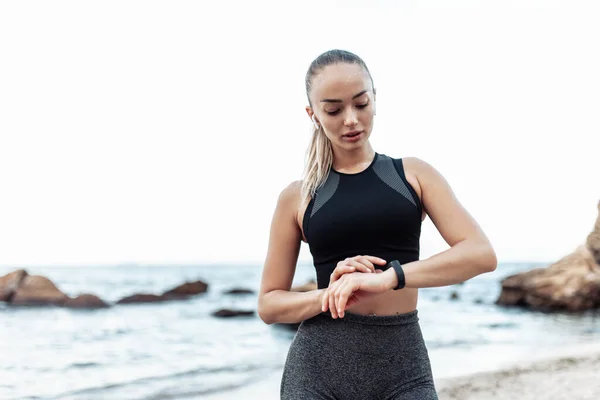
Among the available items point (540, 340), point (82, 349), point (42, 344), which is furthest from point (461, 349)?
point (42, 344)

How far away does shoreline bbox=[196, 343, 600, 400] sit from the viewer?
6.60 meters

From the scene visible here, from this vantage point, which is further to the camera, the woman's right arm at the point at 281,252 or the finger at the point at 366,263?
the woman's right arm at the point at 281,252

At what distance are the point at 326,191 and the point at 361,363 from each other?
592mm

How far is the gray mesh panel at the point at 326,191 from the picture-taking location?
2168mm

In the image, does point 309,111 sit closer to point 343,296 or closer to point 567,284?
point 343,296

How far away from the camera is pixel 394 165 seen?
7.11 feet

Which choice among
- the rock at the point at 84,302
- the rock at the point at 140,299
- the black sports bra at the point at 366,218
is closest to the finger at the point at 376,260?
the black sports bra at the point at 366,218

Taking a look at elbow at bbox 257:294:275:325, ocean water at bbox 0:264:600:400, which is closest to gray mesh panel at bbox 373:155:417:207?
elbow at bbox 257:294:275:325

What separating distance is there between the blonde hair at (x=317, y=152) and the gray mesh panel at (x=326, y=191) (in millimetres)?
19

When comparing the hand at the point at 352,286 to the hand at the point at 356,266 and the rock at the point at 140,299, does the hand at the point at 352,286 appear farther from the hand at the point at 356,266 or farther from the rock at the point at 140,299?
the rock at the point at 140,299

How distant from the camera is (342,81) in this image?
2.05 metres

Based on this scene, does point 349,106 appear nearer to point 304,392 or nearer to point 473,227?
point 473,227

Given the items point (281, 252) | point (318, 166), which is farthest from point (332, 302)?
point (318, 166)

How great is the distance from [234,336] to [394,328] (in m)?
14.3
